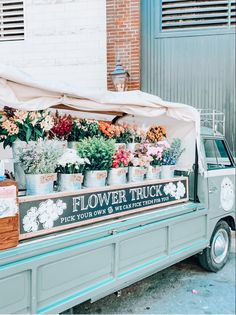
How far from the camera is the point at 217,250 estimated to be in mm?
4723

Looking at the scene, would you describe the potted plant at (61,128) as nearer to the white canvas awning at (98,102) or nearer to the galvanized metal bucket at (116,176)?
the white canvas awning at (98,102)

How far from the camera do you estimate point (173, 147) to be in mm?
4402

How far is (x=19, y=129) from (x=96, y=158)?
0.73 m

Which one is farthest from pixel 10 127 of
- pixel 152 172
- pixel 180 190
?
pixel 180 190

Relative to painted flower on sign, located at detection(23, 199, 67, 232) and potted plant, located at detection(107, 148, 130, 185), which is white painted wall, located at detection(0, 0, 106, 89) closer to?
potted plant, located at detection(107, 148, 130, 185)

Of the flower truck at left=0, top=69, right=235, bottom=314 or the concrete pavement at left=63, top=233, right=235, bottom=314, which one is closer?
the flower truck at left=0, top=69, right=235, bottom=314

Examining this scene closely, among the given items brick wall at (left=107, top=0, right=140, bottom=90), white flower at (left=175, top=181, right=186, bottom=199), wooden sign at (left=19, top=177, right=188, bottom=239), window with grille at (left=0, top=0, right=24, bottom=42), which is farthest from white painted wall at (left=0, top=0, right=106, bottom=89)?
white flower at (left=175, top=181, right=186, bottom=199)

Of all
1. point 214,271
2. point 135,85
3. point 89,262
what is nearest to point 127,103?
point 89,262

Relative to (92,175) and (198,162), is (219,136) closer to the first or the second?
(198,162)

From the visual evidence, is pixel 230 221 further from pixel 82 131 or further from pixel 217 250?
pixel 82 131

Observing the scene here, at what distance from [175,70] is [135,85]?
0.91m

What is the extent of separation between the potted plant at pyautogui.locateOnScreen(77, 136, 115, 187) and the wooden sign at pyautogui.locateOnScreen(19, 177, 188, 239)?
0.12 meters

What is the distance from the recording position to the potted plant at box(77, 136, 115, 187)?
3244 millimetres

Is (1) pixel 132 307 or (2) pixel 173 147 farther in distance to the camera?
(2) pixel 173 147
